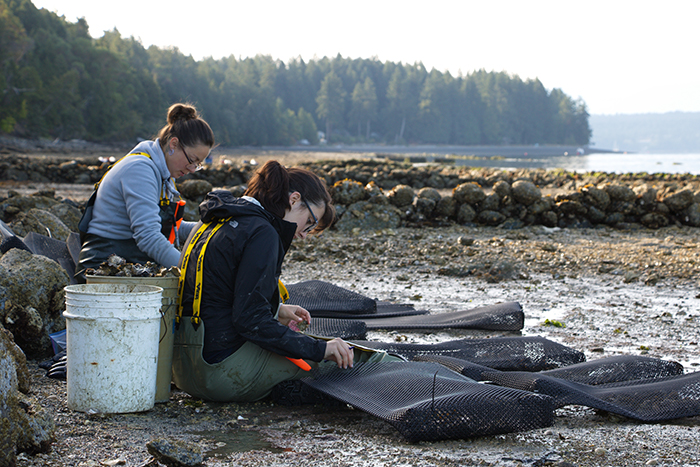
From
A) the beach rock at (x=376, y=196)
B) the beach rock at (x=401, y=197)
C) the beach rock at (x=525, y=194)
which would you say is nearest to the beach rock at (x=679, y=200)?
the beach rock at (x=525, y=194)

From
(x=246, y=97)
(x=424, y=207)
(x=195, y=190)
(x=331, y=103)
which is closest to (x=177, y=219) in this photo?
(x=424, y=207)

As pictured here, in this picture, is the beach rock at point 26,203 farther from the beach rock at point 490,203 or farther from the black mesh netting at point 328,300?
the beach rock at point 490,203

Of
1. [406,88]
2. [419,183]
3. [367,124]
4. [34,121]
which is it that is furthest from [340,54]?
[419,183]

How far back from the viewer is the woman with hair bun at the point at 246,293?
309 cm

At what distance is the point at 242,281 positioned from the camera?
3.07 m

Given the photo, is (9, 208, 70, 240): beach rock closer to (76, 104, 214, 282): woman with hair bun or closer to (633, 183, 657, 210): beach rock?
(76, 104, 214, 282): woman with hair bun

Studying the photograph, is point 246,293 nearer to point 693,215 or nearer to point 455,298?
point 455,298

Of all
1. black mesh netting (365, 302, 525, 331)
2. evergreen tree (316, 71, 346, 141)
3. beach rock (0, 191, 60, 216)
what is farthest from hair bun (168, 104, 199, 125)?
evergreen tree (316, 71, 346, 141)

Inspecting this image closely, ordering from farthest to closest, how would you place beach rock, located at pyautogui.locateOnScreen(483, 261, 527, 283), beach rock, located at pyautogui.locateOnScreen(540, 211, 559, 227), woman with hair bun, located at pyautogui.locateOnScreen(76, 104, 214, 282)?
beach rock, located at pyautogui.locateOnScreen(540, 211, 559, 227)
beach rock, located at pyautogui.locateOnScreen(483, 261, 527, 283)
woman with hair bun, located at pyautogui.locateOnScreen(76, 104, 214, 282)

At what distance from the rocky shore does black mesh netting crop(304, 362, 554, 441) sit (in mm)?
78

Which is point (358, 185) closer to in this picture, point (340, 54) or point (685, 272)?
point (685, 272)

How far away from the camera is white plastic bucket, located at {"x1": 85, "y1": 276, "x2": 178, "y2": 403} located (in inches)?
128

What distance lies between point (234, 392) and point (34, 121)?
64.0 metres

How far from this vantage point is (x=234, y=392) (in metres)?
3.41
